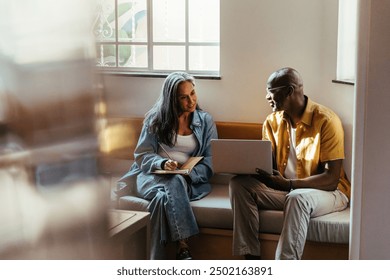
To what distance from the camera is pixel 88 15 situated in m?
0.89

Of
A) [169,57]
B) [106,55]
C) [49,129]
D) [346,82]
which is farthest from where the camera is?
[169,57]

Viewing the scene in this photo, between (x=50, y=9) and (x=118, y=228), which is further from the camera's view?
(x=118, y=228)

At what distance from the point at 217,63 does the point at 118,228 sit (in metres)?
0.73

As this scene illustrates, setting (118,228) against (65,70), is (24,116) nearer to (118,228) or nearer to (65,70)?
(65,70)

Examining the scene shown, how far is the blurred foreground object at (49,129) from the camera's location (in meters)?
0.89

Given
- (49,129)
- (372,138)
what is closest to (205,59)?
(372,138)

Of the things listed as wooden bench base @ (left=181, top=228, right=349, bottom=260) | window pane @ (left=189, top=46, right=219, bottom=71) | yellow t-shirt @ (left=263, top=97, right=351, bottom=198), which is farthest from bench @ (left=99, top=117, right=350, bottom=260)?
window pane @ (left=189, top=46, right=219, bottom=71)

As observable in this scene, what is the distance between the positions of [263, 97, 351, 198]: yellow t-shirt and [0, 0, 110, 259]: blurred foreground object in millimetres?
584

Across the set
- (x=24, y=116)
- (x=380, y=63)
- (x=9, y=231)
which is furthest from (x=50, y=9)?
(x=380, y=63)

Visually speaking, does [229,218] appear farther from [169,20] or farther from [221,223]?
[169,20]

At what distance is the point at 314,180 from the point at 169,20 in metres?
0.52

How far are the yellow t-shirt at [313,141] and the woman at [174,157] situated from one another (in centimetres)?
18

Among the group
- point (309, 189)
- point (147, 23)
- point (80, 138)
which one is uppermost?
point (147, 23)

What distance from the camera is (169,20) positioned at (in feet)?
5.10
